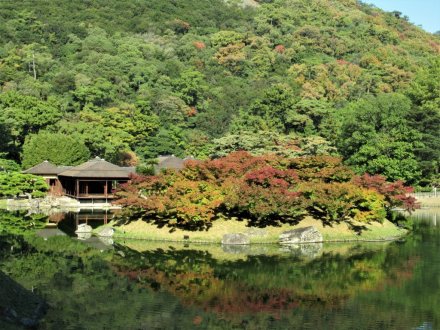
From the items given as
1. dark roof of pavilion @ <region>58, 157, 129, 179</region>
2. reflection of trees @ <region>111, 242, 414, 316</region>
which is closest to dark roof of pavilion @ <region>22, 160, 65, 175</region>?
dark roof of pavilion @ <region>58, 157, 129, 179</region>

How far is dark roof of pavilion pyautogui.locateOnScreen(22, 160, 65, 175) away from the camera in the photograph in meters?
52.2

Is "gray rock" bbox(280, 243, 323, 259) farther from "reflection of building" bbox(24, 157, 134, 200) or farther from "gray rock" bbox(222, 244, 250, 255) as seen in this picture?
"reflection of building" bbox(24, 157, 134, 200)

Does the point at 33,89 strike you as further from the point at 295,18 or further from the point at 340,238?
the point at 295,18

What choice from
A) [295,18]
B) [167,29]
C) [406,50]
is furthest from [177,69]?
[406,50]

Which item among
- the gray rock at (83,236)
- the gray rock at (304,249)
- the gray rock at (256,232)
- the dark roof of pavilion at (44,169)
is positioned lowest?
the gray rock at (83,236)

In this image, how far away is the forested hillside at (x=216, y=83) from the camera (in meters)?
55.4

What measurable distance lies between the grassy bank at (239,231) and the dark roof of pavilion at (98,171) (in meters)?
16.2

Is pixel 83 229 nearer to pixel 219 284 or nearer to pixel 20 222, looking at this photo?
pixel 20 222

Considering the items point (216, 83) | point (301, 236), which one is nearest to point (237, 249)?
point (301, 236)

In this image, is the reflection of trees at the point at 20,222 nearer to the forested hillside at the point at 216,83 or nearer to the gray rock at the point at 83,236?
the gray rock at the point at 83,236

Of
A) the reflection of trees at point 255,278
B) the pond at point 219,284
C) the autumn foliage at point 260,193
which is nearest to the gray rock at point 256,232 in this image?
the autumn foliage at point 260,193

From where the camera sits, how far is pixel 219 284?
2095 centimetres

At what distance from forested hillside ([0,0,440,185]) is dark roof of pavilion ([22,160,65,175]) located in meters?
2.62

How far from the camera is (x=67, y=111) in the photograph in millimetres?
72812
